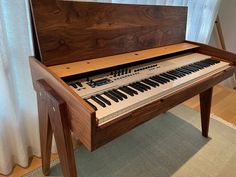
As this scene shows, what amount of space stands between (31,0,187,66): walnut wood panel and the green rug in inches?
29.6

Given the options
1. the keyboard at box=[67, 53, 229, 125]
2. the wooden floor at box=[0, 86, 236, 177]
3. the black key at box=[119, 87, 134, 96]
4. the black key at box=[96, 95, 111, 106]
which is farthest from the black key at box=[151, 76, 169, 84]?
the wooden floor at box=[0, 86, 236, 177]

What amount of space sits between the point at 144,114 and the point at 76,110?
31 centimetres

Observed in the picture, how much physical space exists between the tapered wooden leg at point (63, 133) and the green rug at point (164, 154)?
0.42 metres

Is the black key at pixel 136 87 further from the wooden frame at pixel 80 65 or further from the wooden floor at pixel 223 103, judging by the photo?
the wooden floor at pixel 223 103

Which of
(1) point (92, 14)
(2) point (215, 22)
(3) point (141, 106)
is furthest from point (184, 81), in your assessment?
(2) point (215, 22)

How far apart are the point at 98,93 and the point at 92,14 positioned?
0.41m

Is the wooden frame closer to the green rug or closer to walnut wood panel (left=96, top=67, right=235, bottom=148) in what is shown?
walnut wood panel (left=96, top=67, right=235, bottom=148)

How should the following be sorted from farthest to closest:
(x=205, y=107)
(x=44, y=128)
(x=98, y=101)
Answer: (x=205, y=107) → (x=44, y=128) → (x=98, y=101)

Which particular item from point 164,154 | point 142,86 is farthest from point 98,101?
point 164,154

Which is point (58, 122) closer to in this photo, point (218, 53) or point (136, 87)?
A: point (136, 87)

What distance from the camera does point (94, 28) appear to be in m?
0.97

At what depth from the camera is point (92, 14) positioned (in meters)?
0.95

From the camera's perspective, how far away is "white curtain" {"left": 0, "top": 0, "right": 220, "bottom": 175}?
0.98 metres

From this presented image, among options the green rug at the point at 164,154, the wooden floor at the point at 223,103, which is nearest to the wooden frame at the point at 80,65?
the green rug at the point at 164,154
